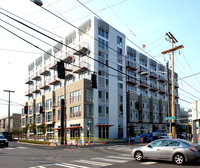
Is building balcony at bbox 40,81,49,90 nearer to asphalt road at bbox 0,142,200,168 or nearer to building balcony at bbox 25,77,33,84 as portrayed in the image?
building balcony at bbox 25,77,33,84

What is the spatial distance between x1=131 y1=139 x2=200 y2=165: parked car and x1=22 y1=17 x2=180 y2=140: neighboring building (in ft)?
77.1

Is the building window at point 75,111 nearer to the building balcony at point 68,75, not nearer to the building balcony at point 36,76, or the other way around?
the building balcony at point 68,75

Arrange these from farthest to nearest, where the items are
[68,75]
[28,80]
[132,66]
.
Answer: [28,80] < [132,66] < [68,75]

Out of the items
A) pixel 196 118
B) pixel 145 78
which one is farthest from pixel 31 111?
pixel 196 118

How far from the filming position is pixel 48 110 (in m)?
57.5

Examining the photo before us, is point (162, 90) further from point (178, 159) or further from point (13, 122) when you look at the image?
point (178, 159)

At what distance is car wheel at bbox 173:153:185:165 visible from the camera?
41.7 feet

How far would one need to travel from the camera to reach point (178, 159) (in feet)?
42.1

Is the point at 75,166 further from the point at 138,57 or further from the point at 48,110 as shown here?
the point at 138,57

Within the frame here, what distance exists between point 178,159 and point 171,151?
1.87 feet

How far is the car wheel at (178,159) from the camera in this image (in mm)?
12717

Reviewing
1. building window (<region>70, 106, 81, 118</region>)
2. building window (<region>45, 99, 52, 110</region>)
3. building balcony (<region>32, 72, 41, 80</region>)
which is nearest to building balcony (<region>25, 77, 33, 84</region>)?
building balcony (<region>32, 72, 41, 80</region>)

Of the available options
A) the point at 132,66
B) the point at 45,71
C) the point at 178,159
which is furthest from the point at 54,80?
the point at 178,159

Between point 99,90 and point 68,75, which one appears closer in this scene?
point 99,90
